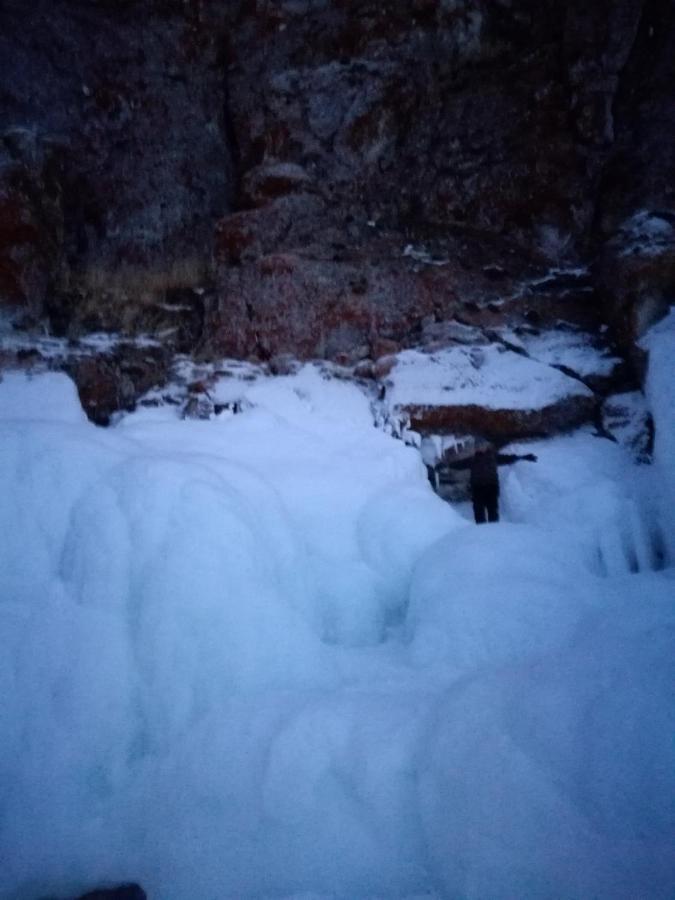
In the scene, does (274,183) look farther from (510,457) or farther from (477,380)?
(510,457)

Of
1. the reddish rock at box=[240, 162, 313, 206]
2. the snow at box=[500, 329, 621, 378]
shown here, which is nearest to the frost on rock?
the snow at box=[500, 329, 621, 378]

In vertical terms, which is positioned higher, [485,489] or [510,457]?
[510,457]

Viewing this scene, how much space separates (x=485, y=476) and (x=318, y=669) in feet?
4.90

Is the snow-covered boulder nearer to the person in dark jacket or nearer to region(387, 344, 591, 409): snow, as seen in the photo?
→ region(387, 344, 591, 409): snow

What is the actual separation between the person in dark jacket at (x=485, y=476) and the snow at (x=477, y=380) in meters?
0.30

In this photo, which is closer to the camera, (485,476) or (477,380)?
(485,476)

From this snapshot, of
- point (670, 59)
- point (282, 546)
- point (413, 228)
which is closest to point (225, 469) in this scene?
point (282, 546)

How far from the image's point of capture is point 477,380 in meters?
3.29

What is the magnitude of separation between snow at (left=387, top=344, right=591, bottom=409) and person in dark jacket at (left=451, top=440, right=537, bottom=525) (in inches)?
11.7

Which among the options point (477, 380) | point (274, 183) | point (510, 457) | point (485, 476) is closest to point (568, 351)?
point (477, 380)

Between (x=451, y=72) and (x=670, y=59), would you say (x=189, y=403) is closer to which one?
(x=451, y=72)

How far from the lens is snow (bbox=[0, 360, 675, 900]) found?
1.29 m

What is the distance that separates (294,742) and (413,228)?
370 cm

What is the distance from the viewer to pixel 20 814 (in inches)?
59.5
